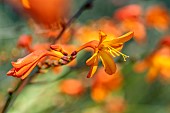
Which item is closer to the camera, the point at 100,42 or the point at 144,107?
the point at 100,42

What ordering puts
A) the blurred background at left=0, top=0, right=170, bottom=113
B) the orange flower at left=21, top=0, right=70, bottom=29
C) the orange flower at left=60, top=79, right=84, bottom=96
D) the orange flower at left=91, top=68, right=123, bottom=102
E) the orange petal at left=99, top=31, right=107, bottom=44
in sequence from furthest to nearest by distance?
the orange flower at left=91, top=68, right=123, bottom=102 → the orange flower at left=60, top=79, right=84, bottom=96 → the blurred background at left=0, top=0, right=170, bottom=113 → the orange flower at left=21, top=0, right=70, bottom=29 → the orange petal at left=99, top=31, right=107, bottom=44

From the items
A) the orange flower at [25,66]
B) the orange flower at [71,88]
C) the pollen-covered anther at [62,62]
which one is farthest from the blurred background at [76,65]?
the orange flower at [25,66]

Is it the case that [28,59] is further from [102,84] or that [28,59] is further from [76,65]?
[102,84]

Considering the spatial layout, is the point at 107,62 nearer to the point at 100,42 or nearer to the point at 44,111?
the point at 100,42

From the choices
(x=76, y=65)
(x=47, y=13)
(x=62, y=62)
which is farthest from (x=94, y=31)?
(x=62, y=62)

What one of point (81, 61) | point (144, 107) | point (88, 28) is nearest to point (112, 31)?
point (88, 28)

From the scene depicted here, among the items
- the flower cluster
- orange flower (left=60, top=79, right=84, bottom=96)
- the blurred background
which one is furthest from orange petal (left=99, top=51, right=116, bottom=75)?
orange flower (left=60, top=79, right=84, bottom=96)

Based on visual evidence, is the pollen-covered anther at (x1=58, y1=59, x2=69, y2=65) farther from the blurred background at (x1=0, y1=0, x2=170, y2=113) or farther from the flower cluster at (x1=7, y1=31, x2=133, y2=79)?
the blurred background at (x1=0, y1=0, x2=170, y2=113)
